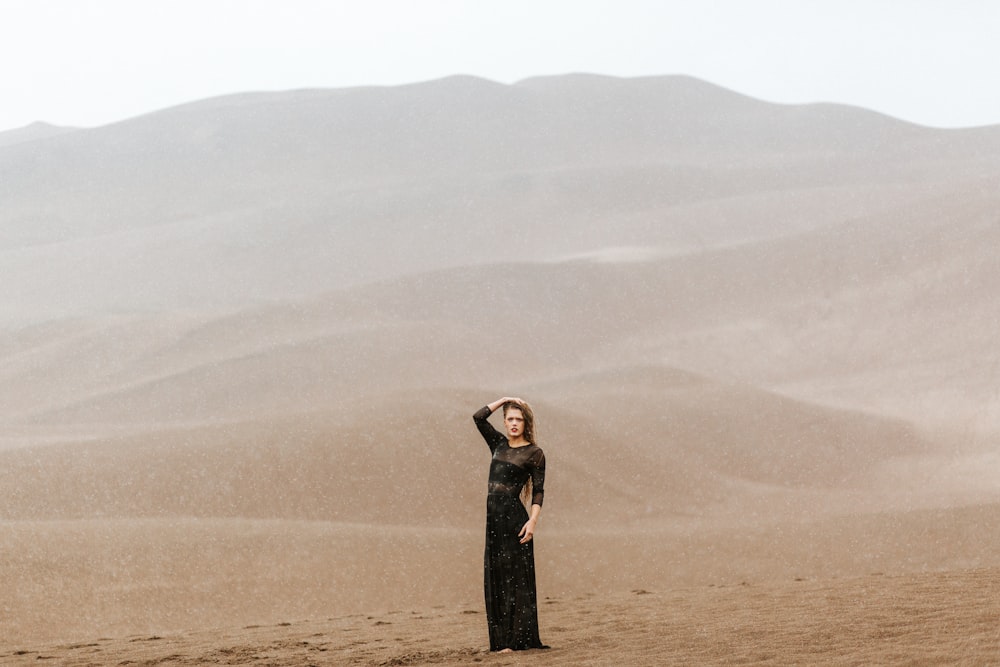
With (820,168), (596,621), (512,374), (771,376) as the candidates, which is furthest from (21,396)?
(820,168)

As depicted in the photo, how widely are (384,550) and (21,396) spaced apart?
86.6ft

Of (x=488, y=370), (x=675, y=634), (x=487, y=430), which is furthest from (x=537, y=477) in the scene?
(x=488, y=370)

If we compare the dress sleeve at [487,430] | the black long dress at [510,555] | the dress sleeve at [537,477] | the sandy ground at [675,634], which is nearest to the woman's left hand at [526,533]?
the black long dress at [510,555]

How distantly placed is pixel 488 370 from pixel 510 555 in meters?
29.4

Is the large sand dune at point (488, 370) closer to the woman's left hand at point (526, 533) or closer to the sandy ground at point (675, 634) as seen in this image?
the sandy ground at point (675, 634)

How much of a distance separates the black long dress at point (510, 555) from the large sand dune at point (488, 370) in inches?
16.5

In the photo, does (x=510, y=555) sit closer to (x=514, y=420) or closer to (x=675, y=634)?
(x=514, y=420)

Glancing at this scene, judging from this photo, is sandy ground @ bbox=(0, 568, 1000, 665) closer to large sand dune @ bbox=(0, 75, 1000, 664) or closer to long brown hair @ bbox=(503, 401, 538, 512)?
large sand dune @ bbox=(0, 75, 1000, 664)

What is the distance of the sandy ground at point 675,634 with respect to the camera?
25.9ft

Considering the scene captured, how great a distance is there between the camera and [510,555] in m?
8.41

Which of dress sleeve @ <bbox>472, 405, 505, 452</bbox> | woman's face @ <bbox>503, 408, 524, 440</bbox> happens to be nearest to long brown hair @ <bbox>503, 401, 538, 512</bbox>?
woman's face @ <bbox>503, 408, 524, 440</bbox>

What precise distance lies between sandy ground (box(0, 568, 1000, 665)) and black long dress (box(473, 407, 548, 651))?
191 mm

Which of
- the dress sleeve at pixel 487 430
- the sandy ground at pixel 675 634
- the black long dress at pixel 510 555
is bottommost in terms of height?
the sandy ground at pixel 675 634

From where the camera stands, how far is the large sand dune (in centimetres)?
1378
